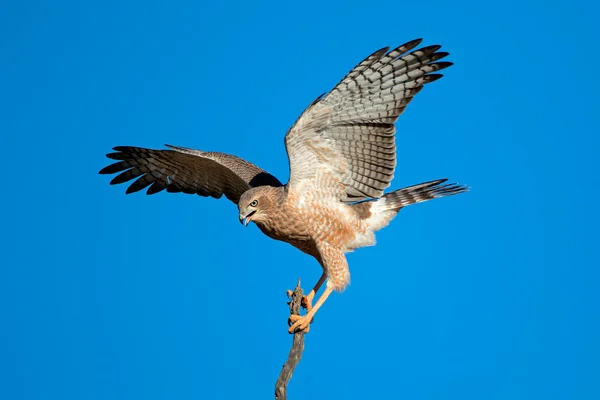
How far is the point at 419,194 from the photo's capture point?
893 centimetres

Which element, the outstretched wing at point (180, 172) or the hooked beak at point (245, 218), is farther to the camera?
the outstretched wing at point (180, 172)

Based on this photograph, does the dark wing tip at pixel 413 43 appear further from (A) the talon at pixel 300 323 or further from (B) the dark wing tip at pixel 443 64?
(A) the talon at pixel 300 323

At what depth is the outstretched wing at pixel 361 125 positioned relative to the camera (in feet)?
24.7

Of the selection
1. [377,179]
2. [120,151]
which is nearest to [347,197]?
[377,179]

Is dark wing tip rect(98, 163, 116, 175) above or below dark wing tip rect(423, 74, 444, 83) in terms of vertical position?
above

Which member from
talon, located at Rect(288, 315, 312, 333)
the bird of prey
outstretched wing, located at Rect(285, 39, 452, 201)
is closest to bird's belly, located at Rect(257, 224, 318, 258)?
the bird of prey

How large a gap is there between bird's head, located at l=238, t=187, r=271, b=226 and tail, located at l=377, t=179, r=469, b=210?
1.55 m

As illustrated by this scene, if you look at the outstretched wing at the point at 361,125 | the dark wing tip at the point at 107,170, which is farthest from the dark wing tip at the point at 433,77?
the dark wing tip at the point at 107,170

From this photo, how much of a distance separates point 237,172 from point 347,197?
1.28 metres

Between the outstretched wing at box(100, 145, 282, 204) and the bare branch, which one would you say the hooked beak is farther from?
the outstretched wing at box(100, 145, 282, 204)

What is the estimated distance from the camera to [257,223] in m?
8.14

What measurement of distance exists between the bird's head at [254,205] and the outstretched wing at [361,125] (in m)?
0.35

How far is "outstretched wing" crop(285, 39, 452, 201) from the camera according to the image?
7.54m

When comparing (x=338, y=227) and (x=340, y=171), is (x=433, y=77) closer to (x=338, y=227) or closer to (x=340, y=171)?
(x=340, y=171)
